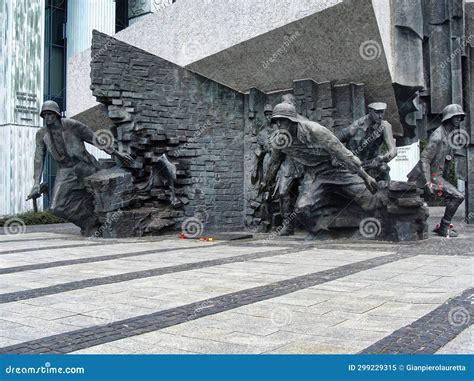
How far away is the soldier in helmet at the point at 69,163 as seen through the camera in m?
11.1

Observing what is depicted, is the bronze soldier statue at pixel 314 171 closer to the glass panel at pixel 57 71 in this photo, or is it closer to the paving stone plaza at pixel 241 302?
the paving stone plaza at pixel 241 302

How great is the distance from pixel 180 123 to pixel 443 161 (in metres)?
5.86

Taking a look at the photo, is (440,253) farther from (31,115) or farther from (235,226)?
(31,115)

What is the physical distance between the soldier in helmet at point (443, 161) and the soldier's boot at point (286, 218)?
9.49 feet

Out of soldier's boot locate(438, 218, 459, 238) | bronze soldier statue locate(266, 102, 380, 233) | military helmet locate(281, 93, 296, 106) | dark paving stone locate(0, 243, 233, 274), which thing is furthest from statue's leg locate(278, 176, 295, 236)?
dark paving stone locate(0, 243, 233, 274)

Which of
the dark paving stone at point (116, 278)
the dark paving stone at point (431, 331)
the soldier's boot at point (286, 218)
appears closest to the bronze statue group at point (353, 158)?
the soldier's boot at point (286, 218)

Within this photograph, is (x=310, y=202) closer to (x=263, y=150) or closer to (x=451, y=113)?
(x=451, y=113)

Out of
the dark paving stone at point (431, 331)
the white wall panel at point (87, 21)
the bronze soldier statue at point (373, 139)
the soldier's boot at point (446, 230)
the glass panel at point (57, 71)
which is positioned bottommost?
the dark paving stone at point (431, 331)

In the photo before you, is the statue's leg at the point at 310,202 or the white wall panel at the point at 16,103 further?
the white wall panel at the point at 16,103

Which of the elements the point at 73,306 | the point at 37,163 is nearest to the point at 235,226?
the point at 37,163

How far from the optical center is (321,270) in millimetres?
5879

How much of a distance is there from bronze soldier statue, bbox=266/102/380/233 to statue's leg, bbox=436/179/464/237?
174 centimetres

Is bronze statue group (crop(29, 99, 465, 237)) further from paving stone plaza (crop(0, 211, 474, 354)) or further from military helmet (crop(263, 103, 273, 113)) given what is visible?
paving stone plaza (crop(0, 211, 474, 354))

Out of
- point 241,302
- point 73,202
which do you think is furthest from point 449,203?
point 73,202
